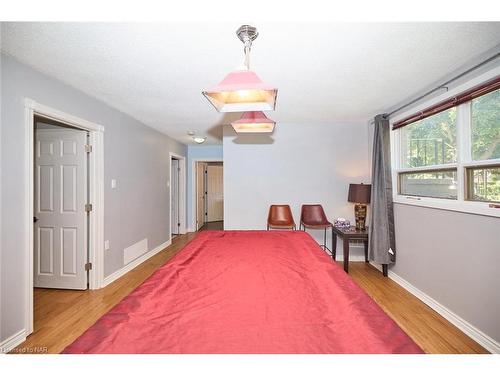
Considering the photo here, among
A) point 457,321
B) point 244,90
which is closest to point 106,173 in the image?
point 244,90

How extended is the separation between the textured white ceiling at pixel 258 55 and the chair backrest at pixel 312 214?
1773 millimetres

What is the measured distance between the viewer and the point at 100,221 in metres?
2.84

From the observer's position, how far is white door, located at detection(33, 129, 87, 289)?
9.02 ft

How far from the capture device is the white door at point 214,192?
771cm

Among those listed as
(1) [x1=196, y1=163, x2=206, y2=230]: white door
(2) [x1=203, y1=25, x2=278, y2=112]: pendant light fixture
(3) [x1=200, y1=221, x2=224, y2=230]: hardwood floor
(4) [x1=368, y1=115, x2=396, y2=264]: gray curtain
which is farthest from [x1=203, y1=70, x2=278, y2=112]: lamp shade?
(3) [x1=200, y1=221, x2=224, y2=230]: hardwood floor

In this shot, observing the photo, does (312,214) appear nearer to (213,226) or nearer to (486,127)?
(486,127)

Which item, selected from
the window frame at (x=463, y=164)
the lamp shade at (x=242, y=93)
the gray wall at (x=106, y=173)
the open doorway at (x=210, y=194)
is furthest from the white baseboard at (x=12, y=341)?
the open doorway at (x=210, y=194)

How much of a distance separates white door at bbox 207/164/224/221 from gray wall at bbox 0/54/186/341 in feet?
6.76

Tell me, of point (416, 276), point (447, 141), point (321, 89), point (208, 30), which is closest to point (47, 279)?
point (208, 30)

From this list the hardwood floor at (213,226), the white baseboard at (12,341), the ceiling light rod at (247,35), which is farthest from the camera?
the hardwood floor at (213,226)

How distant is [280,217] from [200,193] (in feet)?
11.7

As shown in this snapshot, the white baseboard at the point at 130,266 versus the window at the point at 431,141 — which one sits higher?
the window at the point at 431,141

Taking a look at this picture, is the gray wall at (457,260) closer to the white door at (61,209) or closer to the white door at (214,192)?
the white door at (61,209)
